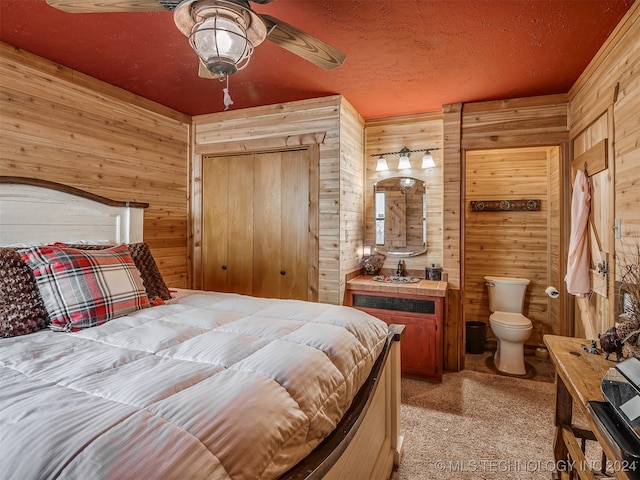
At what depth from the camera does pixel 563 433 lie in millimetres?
1696

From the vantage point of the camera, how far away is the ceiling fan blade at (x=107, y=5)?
1395 mm

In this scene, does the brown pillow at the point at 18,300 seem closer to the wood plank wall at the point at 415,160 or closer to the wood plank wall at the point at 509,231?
the wood plank wall at the point at 415,160

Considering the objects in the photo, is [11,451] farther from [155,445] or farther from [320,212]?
[320,212]

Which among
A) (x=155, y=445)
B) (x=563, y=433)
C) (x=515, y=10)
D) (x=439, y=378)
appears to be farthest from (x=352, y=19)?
(x=439, y=378)

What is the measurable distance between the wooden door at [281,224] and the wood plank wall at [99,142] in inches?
34.4

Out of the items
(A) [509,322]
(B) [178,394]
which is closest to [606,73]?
(A) [509,322]

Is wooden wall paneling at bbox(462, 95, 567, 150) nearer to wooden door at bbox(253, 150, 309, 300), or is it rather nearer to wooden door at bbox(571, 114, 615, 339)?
wooden door at bbox(571, 114, 615, 339)

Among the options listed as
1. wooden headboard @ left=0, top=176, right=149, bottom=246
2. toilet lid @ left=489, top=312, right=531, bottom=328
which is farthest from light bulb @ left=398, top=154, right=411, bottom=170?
wooden headboard @ left=0, top=176, right=149, bottom=246

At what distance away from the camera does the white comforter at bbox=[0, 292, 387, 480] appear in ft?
2.18

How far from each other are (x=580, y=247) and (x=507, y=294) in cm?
129

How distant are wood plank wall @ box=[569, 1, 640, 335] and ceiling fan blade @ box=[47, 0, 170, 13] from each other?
2.35 metres

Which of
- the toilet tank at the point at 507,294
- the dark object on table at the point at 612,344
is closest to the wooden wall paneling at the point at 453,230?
the toilet tank at the point at 507,294

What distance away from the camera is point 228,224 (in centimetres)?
354

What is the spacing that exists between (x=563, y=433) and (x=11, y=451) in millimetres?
2131
